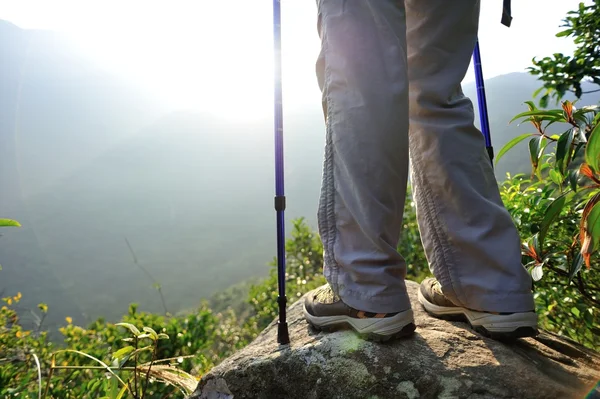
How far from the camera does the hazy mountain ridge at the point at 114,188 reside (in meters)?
24.2

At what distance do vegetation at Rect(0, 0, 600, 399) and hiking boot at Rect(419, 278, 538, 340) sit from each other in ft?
0.50

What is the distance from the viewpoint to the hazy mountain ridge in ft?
79.3

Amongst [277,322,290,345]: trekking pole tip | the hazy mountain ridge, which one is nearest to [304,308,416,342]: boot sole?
[277,322,290,345]: trekking pole tip

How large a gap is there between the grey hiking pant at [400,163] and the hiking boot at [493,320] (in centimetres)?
3

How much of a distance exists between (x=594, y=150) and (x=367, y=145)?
452 mm

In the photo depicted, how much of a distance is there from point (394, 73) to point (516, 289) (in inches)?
25.1

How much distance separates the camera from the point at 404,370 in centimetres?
86

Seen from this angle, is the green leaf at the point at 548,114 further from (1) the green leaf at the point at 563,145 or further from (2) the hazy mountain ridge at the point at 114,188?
(2) the hazy mountain ridge at the point at 114,188

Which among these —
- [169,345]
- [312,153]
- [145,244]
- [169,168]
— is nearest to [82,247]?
[145,244]

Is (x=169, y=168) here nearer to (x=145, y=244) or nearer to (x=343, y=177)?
(x=145, y=244)

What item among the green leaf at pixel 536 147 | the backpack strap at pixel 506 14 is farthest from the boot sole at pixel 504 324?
the backpack strap at pixel 506 14

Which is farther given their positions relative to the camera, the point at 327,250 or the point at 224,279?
the point at 224,279

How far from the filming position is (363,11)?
0.97 m

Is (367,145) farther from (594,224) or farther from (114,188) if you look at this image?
(114,188)
